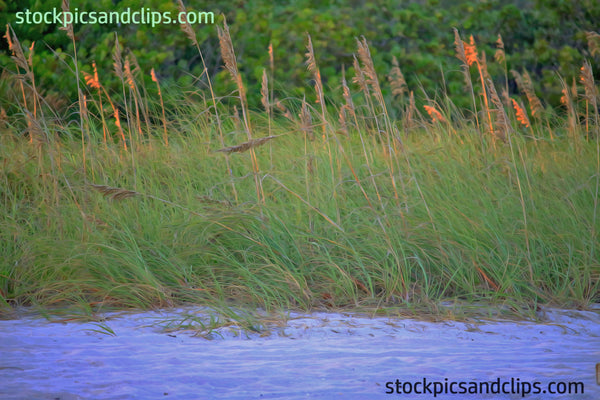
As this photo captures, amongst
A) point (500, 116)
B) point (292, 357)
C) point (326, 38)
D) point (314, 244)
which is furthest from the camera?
point (326, 38)

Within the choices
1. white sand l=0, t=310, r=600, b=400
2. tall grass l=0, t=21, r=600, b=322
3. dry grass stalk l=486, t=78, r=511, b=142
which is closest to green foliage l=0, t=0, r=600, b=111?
tall grass l=0, t=21, r=600, b=322

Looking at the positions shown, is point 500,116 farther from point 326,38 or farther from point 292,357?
point 326,38

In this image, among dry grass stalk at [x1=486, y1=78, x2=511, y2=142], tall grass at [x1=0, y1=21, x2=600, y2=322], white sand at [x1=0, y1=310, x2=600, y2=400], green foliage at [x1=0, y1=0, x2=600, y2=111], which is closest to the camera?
white sand at [x1=0, y1=310, x2=600, y2=400]

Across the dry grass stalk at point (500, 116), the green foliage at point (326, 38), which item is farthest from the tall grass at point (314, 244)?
the green foliage at point (326, 38)

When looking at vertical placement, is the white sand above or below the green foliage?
below

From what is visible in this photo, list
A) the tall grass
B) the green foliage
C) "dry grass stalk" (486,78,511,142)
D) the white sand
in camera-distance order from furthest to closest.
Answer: the green foliage
"dry grass stalk" (486,78,511,142)
the tall grass
the white sand

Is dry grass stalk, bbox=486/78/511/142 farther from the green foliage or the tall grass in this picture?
the green foliage

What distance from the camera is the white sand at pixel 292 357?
105 inches

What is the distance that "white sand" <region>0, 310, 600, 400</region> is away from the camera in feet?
8.77

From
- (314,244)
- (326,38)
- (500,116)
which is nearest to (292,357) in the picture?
(314,244)

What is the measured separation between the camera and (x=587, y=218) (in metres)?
4.50

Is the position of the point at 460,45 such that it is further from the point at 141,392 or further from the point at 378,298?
the point at 141,392

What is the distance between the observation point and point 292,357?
3062 mm

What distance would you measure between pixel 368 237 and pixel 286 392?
1.78 m
